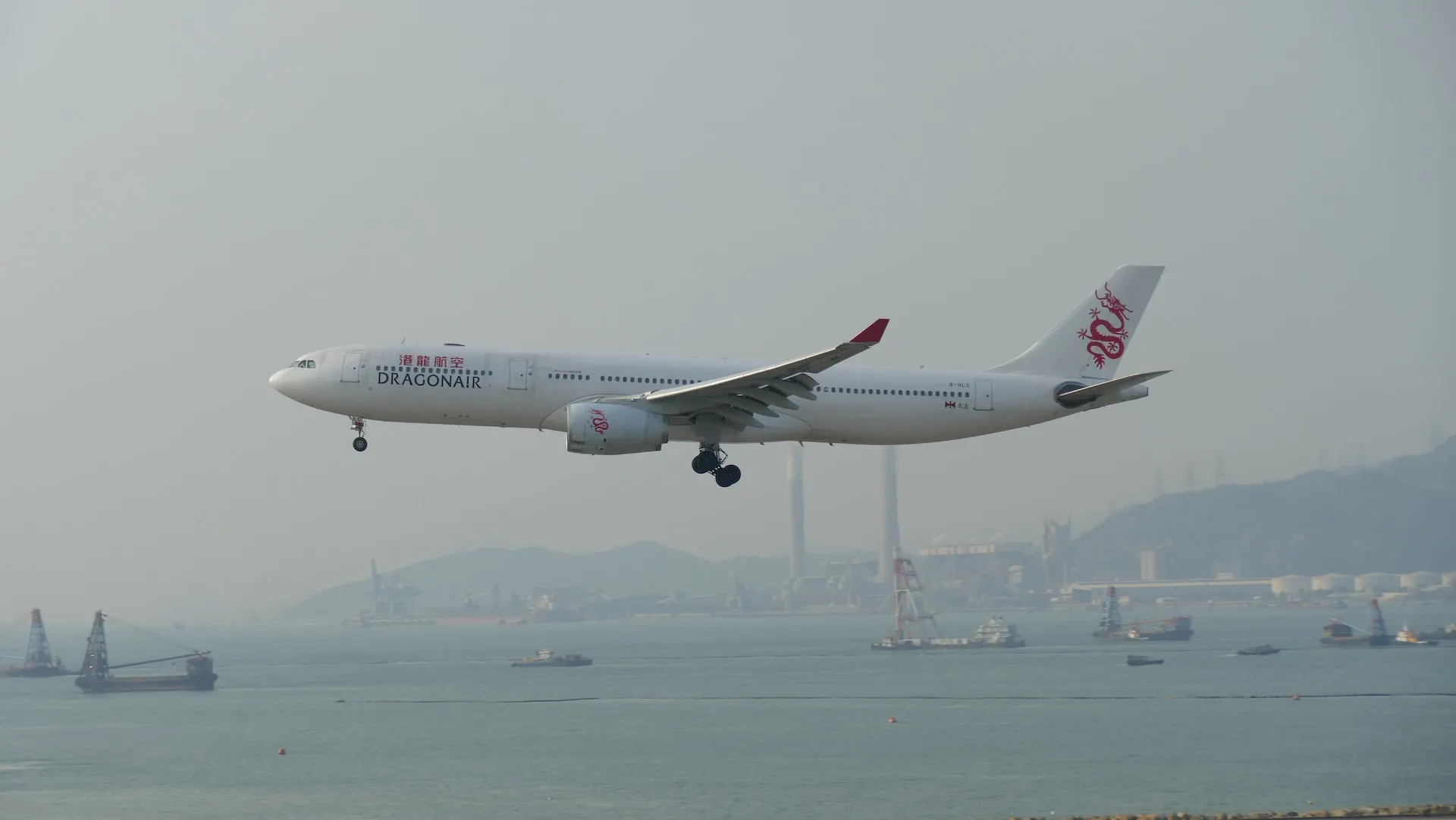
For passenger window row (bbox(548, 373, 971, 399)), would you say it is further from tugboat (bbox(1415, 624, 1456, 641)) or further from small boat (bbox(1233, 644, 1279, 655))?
tugboat (bbox(1415, 624, 1456, 641))

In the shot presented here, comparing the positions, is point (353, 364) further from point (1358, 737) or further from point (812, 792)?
point (1358, 737)

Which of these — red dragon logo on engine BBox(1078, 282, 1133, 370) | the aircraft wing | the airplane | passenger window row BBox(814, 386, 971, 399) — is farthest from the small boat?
the aircraft wing

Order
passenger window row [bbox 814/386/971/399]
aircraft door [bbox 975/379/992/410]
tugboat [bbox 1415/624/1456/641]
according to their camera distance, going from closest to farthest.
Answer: passenger window row [bbox 814/386/971/399]
aircraft door [bbox 975/379/992/410]
tugboat [bbox 1415/624/1456/641]

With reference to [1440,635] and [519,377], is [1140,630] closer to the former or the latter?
[1440,635]

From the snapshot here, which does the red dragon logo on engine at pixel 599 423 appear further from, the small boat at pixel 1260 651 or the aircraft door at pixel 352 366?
the small boat at pixel 1260 651

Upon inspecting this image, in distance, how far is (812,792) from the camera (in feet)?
267

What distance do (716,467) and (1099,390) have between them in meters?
14.1

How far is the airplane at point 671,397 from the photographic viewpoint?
4916 centimetres

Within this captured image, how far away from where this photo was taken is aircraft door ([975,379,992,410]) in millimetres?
53062

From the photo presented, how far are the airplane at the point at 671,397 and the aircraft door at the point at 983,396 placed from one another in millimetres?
46

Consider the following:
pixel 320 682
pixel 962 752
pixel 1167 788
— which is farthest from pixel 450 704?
pixel 1167 788

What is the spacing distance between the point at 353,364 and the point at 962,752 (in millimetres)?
58256

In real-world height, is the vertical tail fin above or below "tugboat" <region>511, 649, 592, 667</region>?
above

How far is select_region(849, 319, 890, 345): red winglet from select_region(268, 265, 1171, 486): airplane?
2.95 meters
